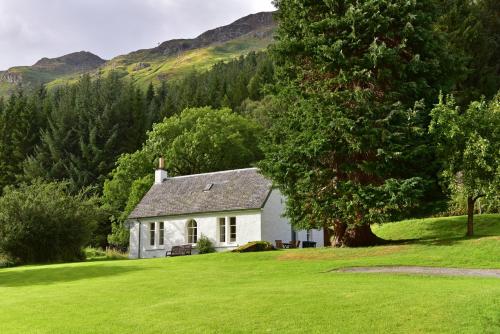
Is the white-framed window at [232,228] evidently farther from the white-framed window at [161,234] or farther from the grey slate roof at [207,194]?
the white-framed window at [161,234]

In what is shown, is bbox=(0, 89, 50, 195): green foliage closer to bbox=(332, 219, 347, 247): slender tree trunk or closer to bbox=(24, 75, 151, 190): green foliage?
bbox=(24, 75, 151, 190): green foliage

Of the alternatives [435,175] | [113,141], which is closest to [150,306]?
[435,175]

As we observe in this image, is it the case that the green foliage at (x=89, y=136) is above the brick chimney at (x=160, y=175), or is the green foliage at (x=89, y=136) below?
above

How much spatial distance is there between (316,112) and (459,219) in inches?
479

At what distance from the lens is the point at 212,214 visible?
4044cm

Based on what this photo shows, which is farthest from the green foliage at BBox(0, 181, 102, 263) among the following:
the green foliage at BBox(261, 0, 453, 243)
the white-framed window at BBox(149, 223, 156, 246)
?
the green foliage at BBox(261, 0, 453, 243)

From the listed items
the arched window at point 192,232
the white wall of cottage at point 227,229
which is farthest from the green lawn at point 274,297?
the arched window at point 192,232

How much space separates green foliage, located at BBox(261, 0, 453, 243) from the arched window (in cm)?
1502

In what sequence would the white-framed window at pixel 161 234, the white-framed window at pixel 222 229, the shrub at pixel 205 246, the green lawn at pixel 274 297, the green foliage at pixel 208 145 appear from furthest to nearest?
1. the green foliage at pixel 208 145
2. the white-framed window at pixel 161 234
3. the white-framed window at pixel 222 229
4. the shrub at pixel 205 246
5. the green lawn at pixel 274 297

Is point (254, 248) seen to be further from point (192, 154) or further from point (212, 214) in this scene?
point (192, 154)

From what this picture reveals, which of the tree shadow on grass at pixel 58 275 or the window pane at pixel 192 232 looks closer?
the tree shadow on grass at pixel 58 275

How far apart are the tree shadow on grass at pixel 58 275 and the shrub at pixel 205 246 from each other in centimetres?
1301

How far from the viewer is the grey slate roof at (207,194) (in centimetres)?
3944

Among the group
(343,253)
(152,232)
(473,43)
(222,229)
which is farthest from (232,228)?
(473,43)
